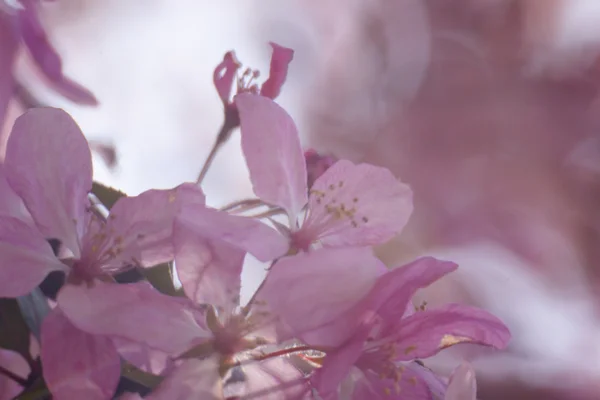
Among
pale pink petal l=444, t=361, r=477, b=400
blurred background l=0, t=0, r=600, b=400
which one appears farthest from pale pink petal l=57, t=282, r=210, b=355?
blurred background l=0, t=0, r=600, b=400

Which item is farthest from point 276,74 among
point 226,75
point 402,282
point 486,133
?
point 486,133

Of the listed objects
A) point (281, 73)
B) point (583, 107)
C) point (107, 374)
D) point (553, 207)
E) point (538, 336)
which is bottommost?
point (107, 374)

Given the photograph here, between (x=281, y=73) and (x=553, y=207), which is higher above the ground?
(x=553, y=207)

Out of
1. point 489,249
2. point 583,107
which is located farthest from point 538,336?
point 583,107

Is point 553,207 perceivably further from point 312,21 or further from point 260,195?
point 260,195

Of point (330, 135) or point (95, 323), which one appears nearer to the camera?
point (95, 323)

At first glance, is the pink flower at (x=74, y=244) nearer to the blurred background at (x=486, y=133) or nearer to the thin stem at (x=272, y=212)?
the thin stem at (x=272, y=212)
